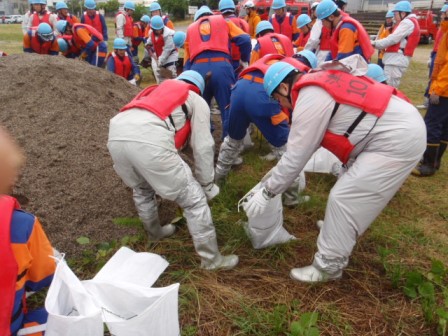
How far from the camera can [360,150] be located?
2195 millimetres

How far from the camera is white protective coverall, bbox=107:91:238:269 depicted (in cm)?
220

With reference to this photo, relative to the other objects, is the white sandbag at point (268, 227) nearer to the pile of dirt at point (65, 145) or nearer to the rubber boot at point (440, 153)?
the pile of dirt at point (65, 145)

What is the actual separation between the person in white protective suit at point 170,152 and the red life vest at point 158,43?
5.71m

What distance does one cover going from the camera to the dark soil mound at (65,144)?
289 centimetres

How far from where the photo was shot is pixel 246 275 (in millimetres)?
2533

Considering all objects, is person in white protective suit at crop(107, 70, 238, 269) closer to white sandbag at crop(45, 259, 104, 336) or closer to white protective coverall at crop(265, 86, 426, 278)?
white protective coverall at crop(265, 86, 426, 278)

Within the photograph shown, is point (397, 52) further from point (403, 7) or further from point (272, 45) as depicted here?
point (272, 45)

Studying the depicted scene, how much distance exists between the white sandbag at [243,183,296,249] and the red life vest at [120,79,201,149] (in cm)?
63

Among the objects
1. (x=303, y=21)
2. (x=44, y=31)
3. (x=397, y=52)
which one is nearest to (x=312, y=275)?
(x=397, y=52)

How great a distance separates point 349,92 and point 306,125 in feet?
0.97

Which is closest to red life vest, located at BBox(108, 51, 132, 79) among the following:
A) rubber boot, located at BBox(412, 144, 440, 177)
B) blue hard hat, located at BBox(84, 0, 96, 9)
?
blue hard hat, located at BBox(84, 0, 96, 9)

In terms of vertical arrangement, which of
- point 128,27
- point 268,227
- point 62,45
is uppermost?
point 128,27

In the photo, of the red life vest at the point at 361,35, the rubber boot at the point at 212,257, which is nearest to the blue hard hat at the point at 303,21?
the red life vest at the point at 361,35

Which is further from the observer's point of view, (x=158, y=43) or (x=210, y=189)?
(x=158, y=43)
